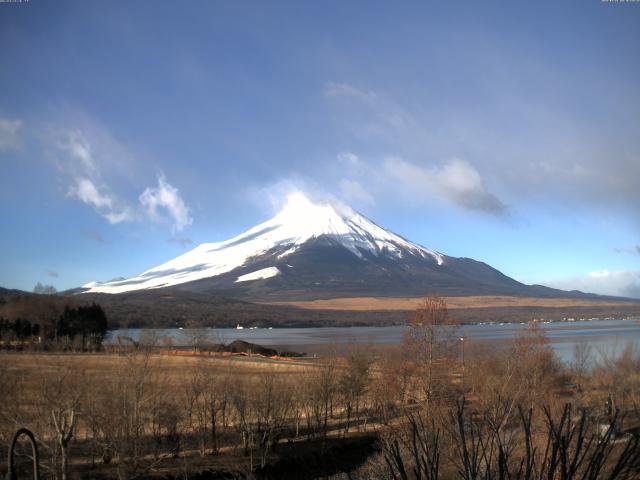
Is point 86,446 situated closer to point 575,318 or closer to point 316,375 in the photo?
point 316,375

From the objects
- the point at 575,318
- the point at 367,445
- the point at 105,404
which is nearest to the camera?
the point at 105,404

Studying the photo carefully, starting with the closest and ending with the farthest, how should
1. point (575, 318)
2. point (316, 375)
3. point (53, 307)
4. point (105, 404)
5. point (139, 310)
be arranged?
point (105, 404) < point (316, 375) < point (53, 307) < point (139, 310) < point (575, 318)

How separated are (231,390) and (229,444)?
2566 millimetres

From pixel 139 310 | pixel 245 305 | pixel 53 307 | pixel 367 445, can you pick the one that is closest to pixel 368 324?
pixel 245 305

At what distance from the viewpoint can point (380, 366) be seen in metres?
42.4

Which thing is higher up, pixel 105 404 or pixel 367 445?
pixel 105 404

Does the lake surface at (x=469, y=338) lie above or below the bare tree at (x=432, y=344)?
below

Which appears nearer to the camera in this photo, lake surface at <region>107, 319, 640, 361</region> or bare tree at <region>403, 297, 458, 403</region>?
bare tree at <region>403, 297, 458, 403</region>

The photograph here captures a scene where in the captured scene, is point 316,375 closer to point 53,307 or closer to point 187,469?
point 187,469

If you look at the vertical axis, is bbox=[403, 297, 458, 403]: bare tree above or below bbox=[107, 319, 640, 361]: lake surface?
above

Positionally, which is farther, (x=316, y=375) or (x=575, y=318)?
(x=575, y=318)

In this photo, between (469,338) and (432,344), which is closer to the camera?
(432,344)

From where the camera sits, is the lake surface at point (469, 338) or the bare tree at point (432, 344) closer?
the bare tree at point (432, 344)

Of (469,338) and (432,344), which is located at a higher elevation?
(432,344)
